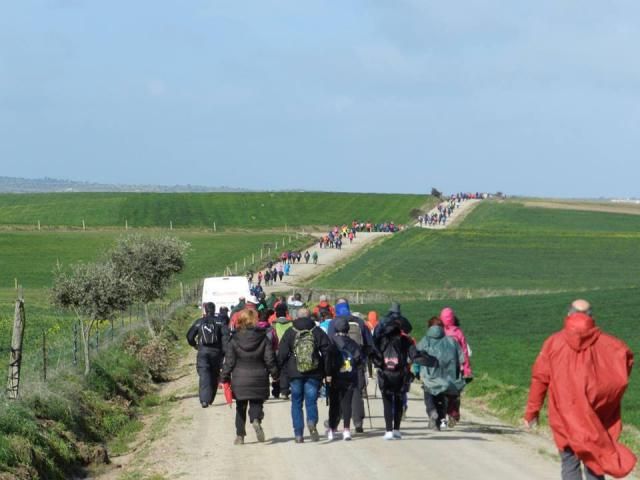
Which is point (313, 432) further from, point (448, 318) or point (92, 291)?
point (92, 291)

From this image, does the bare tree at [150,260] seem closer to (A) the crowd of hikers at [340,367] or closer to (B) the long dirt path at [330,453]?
(B) the long dirt path at [330,453]

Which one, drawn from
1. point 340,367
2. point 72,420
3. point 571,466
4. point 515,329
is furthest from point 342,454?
point 515,329

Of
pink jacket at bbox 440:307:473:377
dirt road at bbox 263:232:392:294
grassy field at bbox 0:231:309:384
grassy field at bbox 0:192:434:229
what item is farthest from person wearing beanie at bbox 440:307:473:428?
grassy field at bbox 0:192:434:229

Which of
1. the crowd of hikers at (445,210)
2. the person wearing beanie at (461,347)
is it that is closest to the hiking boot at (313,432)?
the person wearing beanie at (461,347)

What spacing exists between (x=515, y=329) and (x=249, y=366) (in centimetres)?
2249

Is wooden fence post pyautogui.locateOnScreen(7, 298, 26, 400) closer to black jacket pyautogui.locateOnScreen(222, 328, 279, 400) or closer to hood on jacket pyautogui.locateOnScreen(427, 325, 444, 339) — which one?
black jacket pyautogui.locateOnScreen(222, 328, 279, 400)

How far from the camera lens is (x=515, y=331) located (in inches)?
1459

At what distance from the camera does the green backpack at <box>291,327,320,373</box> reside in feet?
53.7

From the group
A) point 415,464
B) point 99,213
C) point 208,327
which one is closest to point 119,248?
point 208,327

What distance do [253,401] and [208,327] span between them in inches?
140

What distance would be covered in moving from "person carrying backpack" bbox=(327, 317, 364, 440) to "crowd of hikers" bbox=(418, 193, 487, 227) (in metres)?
101

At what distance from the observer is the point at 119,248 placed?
44.9 m

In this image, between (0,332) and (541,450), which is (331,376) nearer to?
(541,450)

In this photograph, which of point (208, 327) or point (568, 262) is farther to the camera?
point (568, 262)
